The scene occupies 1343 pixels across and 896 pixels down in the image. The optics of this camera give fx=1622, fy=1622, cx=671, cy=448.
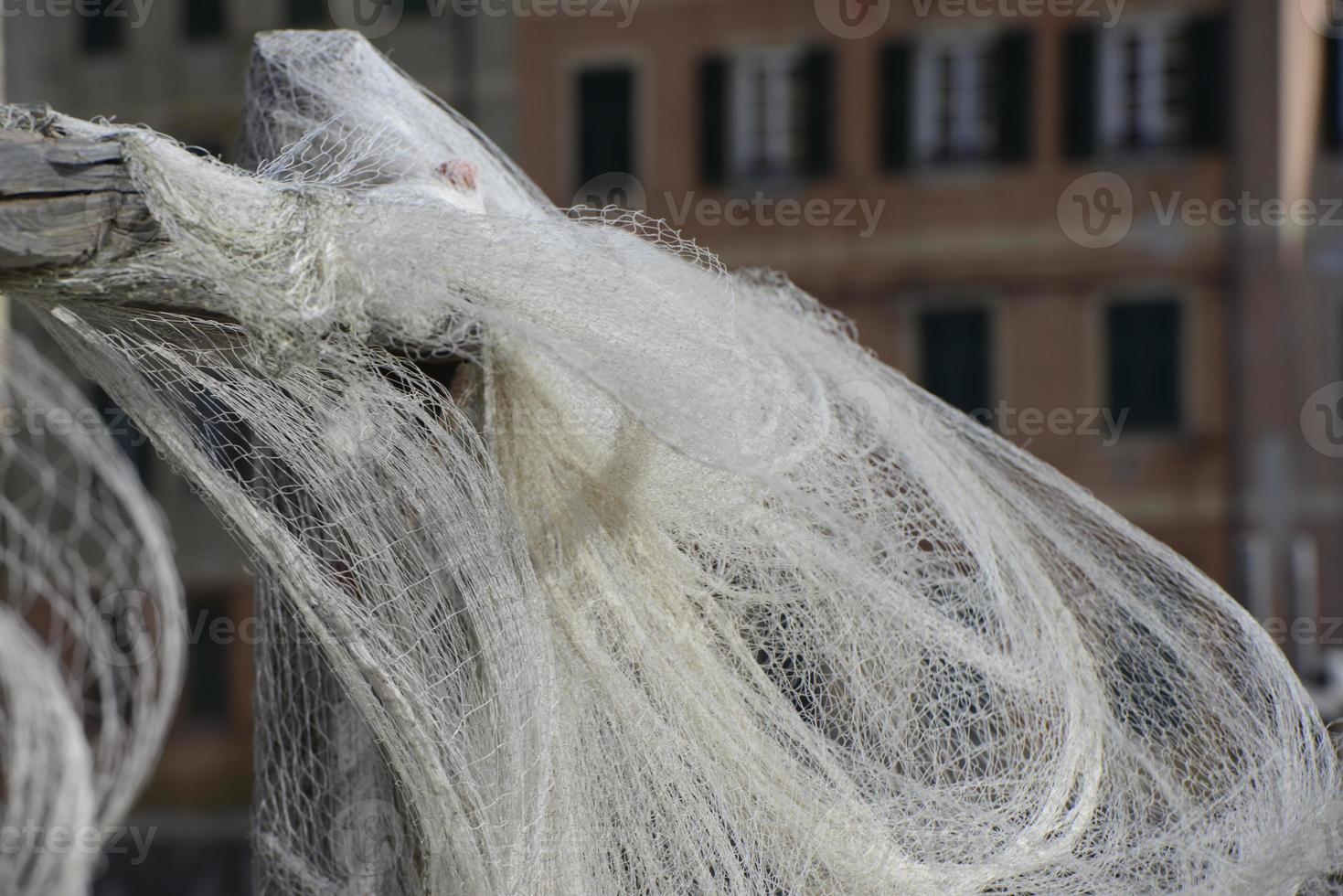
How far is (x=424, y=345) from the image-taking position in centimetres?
225

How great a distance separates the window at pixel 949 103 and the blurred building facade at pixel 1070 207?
0.06ft

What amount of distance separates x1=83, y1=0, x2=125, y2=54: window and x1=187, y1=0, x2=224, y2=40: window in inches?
33.9

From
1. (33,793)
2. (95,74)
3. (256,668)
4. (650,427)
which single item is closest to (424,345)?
(650,427)

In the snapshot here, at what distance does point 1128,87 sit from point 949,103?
64.4 inches

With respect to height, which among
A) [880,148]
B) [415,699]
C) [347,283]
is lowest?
[415,699]

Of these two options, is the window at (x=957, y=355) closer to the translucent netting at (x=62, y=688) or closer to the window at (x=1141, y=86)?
the window at (x=1141, y=86)

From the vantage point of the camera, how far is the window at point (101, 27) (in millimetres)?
18125

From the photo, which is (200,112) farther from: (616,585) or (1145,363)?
(616,585)

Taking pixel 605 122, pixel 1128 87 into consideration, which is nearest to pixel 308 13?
pixel 605 122

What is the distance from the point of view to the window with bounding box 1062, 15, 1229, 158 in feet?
48.7

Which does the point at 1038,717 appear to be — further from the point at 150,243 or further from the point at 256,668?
the point at 150,243

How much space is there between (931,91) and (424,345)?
45.4 feet

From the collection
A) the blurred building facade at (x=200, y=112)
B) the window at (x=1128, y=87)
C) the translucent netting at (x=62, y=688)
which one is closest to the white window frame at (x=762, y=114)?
the blurred building facade at (x=200, y=112)

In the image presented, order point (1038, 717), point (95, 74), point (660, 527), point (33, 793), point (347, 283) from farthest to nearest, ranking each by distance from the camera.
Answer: point (95, 74), point (33, 793), point (1038, 717), point (660, 527), point (347, 283)
